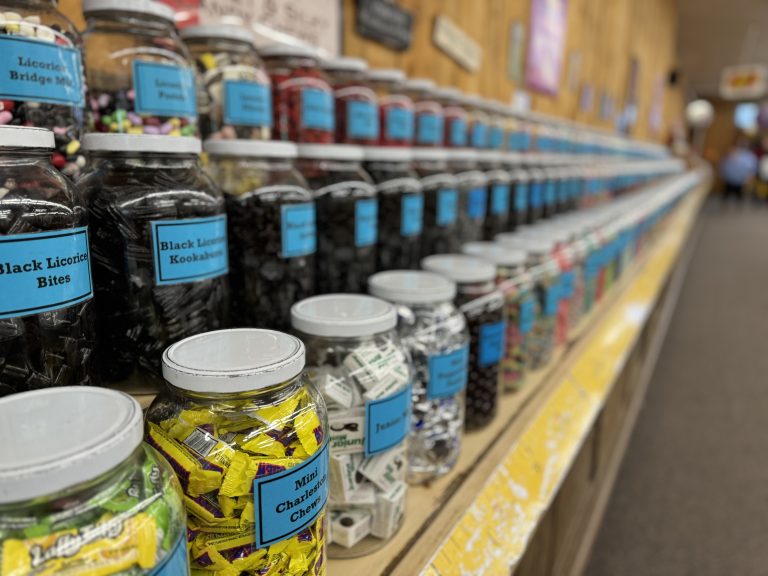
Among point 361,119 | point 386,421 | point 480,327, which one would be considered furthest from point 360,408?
point 361,119

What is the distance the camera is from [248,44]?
755mm

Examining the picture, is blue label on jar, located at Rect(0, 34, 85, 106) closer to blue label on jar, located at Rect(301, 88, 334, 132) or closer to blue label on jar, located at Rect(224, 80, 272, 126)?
blue label on jar, located at Rect(224, 80, 272, 126)

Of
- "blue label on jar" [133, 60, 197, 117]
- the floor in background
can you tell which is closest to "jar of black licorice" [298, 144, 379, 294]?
"blue label on jar" [133, 60, 197, 117]

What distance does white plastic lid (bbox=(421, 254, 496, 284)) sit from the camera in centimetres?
98

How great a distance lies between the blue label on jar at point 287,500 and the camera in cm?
46

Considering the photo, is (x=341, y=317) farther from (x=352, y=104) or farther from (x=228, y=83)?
(x=352, y=104)

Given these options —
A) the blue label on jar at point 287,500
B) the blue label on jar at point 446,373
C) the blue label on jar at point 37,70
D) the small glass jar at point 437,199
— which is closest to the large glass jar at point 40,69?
the blue label on jar at point 37,70

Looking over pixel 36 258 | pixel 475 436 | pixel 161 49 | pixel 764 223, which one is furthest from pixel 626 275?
pixel 764 223

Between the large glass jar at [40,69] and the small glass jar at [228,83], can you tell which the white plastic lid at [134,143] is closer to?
the large glass jar at [40,69]

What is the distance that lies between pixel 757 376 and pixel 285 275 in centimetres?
359

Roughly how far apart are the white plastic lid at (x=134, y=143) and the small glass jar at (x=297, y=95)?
0.96 ft

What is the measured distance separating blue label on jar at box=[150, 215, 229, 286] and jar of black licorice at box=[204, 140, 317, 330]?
0.08m

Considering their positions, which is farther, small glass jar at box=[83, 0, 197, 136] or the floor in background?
the floor in background

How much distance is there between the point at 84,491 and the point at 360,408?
342 millimetres
